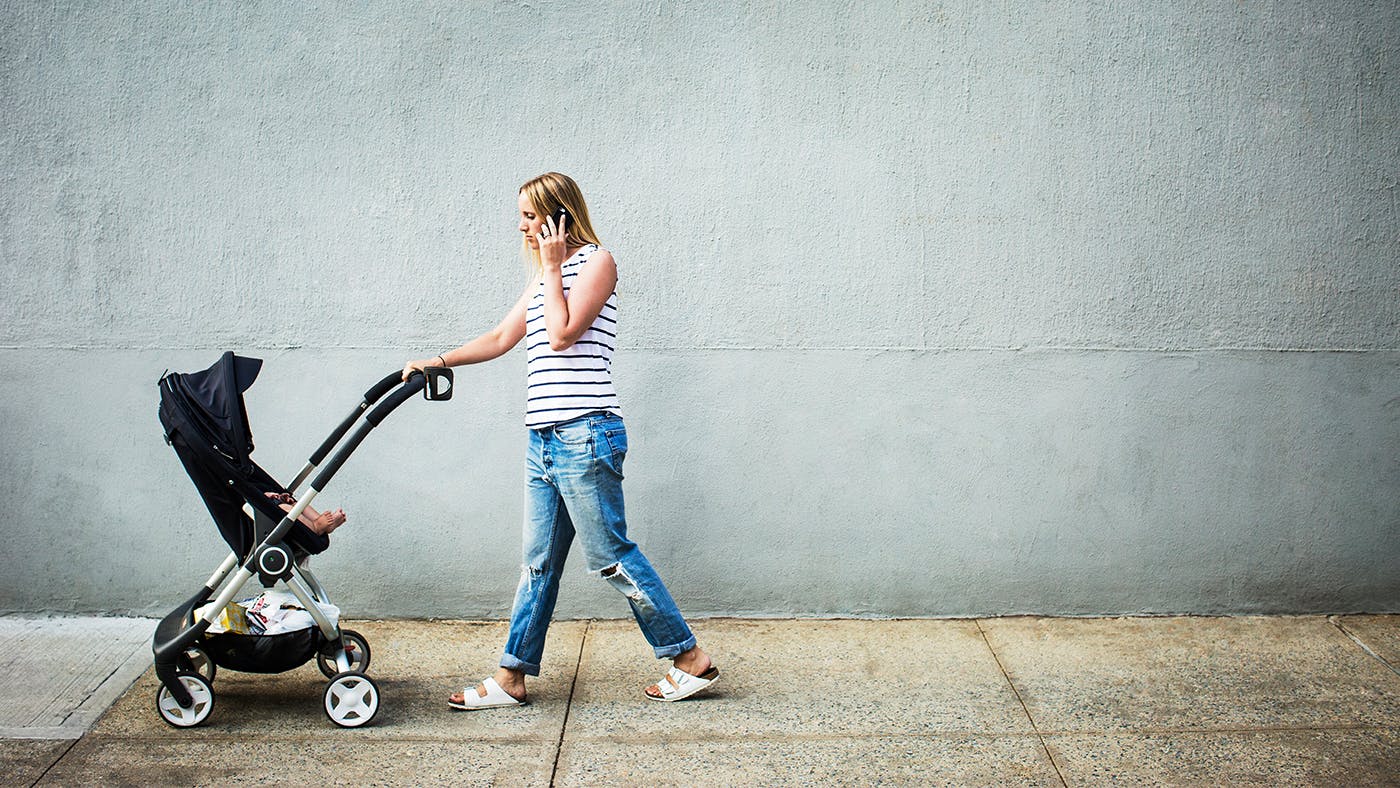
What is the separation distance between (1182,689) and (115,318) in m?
4.32

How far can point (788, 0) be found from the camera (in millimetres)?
4492

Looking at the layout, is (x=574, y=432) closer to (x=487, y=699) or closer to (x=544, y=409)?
(x=544, y=409)

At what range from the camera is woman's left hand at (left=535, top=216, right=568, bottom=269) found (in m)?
3.54

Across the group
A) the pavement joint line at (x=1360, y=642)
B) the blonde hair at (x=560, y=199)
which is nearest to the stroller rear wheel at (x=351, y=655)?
the blonde hair at (x=560, y=199)

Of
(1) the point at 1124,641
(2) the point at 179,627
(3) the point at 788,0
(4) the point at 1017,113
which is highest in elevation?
(3) the point at 788,0

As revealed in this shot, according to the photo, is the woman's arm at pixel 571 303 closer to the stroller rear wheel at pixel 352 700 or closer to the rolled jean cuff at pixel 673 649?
the rolled jean cuff at pixel 673 649

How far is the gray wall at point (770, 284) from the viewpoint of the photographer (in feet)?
14.8

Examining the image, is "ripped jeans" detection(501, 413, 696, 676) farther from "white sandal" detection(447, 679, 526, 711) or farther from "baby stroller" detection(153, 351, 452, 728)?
"baby stroller" detection(153, 351, 452, 728)

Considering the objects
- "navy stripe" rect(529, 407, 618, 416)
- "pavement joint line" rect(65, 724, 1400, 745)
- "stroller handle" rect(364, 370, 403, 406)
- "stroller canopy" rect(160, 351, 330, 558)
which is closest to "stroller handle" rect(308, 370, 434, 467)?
"stroller handle" rect(364, 370, 403, 406)

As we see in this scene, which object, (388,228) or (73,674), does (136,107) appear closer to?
(388,228)

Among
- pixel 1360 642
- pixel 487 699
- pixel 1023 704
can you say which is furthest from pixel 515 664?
pixel 1360 642

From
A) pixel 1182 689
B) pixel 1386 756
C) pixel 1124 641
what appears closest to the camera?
pixel 1386 756

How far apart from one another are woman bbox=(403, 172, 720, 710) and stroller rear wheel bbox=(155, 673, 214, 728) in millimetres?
777

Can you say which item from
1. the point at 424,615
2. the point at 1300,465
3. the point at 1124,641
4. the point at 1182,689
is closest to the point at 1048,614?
the point at 1124,641
